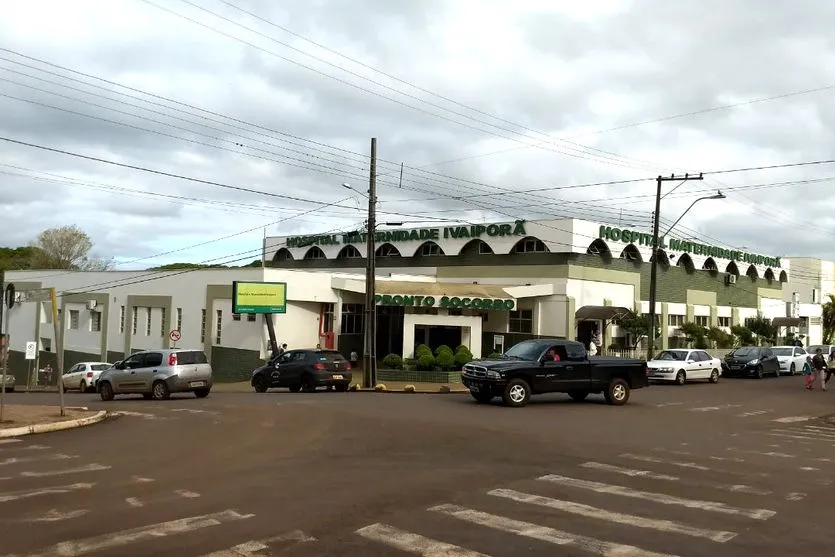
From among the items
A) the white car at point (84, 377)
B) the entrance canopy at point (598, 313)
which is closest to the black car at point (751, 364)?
the entrance canopy at point (598, 313)

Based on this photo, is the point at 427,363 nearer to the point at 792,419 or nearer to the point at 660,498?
the point at 792,419

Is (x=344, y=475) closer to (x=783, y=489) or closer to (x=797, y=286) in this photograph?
(x=783, y=489)

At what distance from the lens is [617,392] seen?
21797 mm

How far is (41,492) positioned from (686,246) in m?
50.1

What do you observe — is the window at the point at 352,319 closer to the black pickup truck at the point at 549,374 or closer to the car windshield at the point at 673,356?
the car windshield at the point at 673,356

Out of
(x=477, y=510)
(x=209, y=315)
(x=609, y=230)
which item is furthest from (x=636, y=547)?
(x=609, y=230)

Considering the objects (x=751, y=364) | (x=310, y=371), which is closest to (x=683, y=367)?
(x=751, y=364)

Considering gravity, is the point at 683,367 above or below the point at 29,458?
above

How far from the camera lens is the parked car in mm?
42156

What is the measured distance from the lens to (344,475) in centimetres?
1001

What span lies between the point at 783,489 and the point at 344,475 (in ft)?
18.6

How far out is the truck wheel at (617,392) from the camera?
2172cm

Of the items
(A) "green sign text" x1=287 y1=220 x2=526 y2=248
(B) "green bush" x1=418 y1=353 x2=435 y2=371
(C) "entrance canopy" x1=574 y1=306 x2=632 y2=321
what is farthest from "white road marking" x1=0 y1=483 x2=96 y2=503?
(C) "entrance canopy" x1=574 y1=306 x2=632 y2=321

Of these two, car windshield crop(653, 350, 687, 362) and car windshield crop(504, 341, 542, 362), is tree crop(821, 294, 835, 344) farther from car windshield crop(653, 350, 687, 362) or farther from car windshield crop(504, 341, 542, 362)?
car windshield crop(504, 341, 542, 362)
